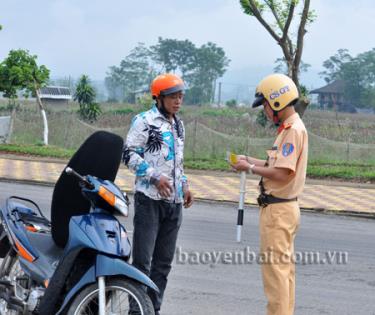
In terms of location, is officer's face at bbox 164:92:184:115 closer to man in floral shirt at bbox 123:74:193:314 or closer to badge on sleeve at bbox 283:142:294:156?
man in floral shirt at bbox 123:74:193:314

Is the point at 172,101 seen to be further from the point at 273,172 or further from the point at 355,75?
the point at 355,75

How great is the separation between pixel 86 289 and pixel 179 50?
98108 mm

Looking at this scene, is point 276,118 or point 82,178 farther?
point 276,118

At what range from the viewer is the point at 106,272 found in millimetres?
4918

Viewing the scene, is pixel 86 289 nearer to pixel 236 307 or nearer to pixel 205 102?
pixel 236 307

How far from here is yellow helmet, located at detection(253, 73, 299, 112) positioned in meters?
5.48

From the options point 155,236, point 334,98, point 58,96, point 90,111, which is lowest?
point 90,111

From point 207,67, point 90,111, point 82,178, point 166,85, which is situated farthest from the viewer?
point 207,67

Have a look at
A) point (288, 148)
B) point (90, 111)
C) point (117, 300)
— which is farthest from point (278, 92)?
point (90, 111)

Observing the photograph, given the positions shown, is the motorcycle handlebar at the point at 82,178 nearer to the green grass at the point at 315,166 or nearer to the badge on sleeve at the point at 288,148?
the badge on sleeve at the point at 288,148

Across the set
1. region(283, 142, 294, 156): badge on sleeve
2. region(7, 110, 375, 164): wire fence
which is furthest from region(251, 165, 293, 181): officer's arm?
region(7, 110, 375, 164): wire fence

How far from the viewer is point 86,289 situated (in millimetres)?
5035

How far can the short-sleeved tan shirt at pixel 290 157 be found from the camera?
5.48 metres

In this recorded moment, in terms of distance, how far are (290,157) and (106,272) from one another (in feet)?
4.79
